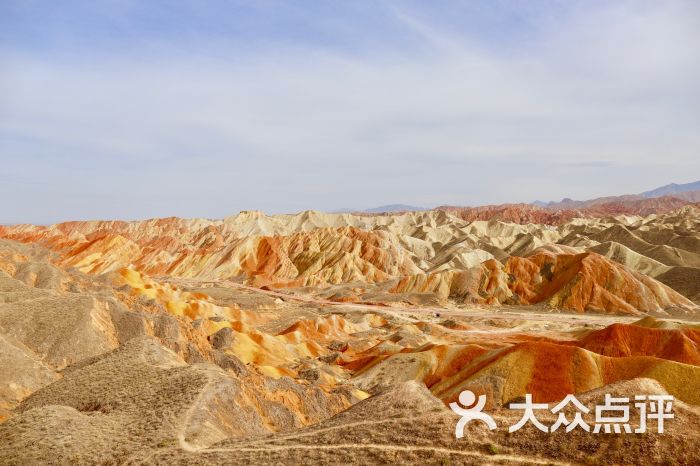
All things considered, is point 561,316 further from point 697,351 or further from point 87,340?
point 87,340

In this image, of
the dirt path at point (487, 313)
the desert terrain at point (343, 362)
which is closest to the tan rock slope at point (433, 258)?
the desert terrain at point (343, 362)

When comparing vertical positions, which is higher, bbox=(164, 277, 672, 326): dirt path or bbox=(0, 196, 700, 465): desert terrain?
bbox=(0, 196, 700, 465): desert terrain

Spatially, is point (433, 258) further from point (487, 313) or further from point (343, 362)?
point (343, 362)

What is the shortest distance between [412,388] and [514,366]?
19466 millimetres

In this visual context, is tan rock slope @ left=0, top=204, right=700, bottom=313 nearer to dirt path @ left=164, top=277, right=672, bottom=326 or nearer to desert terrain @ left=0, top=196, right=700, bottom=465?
desert terrain @ left=0, top=196, right=700, bottom=465

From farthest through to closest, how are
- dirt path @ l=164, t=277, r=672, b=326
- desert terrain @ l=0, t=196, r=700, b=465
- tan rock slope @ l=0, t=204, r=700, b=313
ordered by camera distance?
tan rock slope @ l=0, t=204, r=700, b=313 < dirt path @ l=164, t=277, r=672, b=326 < desert terrain @ l=0, t=196, r=700, b=465

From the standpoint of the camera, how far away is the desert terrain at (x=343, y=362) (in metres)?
18.2

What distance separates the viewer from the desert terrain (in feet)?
59.6

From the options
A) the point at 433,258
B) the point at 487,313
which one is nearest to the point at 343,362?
the point at 487,313

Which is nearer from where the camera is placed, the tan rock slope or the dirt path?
the dirt path

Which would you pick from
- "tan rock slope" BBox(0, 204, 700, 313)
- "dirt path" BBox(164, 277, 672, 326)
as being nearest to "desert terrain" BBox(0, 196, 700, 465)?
"dirt path" BBox(164, 277, 672, 326)

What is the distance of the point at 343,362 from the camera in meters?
58.2

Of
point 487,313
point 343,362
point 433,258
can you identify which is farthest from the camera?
point 433,258

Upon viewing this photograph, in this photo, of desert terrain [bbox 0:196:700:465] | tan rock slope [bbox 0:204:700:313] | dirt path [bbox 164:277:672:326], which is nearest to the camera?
desert terrain [bbox 0:196:700:465]
